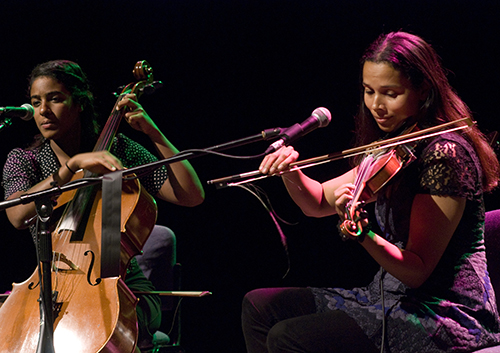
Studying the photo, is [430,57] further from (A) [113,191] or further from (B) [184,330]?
(B) [184,330]

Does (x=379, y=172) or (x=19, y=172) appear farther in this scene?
(x=19, y=172)

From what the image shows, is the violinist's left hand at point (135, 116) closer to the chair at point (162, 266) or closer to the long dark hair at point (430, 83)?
the chair at point (162, 266)

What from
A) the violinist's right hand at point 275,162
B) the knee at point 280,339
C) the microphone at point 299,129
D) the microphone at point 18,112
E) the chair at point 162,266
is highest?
the microphone at point 18,112

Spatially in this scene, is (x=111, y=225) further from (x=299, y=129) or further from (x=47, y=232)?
(x=299, y=129)

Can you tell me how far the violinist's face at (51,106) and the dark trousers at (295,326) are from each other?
1033 mm

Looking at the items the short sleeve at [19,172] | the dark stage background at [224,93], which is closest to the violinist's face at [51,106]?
the short sleeve at [19,172]

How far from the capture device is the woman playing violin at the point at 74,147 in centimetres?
185

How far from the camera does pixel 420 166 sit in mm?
1342

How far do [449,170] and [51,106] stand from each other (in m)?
1.49

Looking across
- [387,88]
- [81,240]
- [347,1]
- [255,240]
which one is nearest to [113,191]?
[81,240]

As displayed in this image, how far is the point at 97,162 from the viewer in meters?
1.49

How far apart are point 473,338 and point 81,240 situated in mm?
1187

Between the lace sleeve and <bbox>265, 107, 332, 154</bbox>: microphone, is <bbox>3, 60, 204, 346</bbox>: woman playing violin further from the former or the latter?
the lace sleeve

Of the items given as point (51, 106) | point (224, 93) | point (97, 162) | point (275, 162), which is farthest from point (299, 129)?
point (224, 93)
